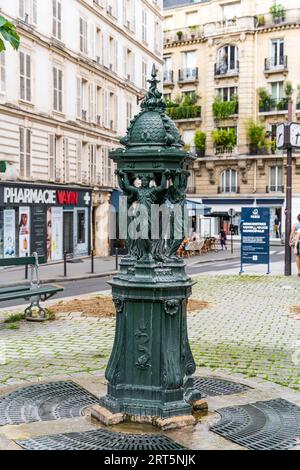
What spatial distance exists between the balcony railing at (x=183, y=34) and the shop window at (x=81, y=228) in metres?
29.3

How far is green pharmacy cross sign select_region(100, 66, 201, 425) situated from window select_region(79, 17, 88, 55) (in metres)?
24.4

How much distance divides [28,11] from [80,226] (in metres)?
9.66

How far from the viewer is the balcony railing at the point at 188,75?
53.2m

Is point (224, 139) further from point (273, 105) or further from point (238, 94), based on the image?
point (273, 105)

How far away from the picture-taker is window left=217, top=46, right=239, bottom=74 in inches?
2003

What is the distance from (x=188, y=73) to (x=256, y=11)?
7.60 m

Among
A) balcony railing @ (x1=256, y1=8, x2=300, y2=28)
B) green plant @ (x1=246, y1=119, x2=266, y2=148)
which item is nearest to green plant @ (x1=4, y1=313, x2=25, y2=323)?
green plant @ (x1=246, y1=119, x2=266, y2=148)

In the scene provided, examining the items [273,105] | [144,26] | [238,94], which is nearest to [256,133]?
[273,105]

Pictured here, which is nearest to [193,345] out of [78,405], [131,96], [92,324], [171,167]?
[92,324]

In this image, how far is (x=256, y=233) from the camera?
1983 centimetres

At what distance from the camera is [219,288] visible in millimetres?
16156

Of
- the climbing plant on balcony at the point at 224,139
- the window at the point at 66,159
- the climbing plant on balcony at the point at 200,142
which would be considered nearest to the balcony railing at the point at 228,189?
the climbing plant on balcony at the point at 224,139

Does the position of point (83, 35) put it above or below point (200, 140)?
above

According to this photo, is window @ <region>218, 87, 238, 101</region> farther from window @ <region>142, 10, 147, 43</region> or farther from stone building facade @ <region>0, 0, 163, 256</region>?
window @ <region>142, 10, 147, 43</region>
